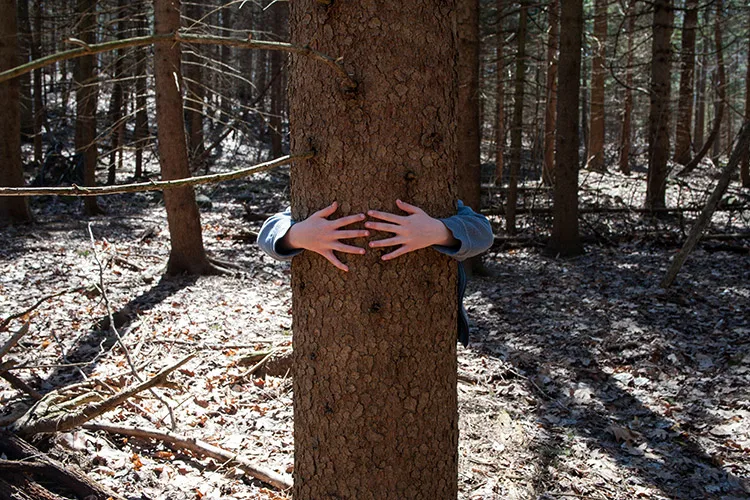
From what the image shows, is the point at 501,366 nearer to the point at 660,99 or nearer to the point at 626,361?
the point at 626,361

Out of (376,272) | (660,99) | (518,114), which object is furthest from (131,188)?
(660,99)

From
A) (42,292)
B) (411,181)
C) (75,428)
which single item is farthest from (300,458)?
(42,292)

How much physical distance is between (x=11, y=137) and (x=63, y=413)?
982 cm

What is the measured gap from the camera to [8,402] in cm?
459

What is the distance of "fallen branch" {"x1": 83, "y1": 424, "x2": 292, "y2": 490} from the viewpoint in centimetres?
395

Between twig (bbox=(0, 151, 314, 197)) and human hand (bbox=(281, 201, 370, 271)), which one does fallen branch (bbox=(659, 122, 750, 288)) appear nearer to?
human hand (bbox=(281, 201, 370, 271))

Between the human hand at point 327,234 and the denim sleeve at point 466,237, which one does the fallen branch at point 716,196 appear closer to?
the denim sleeve at point 466,237

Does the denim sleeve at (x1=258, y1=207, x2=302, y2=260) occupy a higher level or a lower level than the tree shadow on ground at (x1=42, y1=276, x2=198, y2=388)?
higher

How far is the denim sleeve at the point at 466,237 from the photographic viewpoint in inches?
92.4

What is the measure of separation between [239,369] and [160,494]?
1960mm

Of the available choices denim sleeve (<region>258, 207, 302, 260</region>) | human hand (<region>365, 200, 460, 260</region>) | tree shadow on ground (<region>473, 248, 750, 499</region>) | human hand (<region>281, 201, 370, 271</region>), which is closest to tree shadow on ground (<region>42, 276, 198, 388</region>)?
denim sleeve (<region>258, 207, 302, 260</region>)

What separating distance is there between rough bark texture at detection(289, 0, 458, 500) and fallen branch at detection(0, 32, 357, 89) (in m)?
0.15

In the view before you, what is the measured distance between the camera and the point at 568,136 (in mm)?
10148

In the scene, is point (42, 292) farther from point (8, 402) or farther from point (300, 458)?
point (300, 458)
